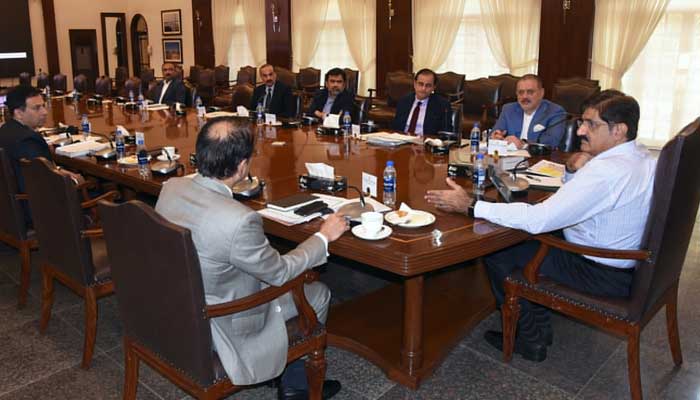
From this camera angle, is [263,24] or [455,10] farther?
[263,24]

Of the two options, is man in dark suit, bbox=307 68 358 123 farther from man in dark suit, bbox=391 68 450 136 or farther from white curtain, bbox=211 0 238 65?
white curtain, bbox=211 0 238 65

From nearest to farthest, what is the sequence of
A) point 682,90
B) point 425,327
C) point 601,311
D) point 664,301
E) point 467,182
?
point 601,311, point 664,301, point 425,327, point 467,182, point 682,90

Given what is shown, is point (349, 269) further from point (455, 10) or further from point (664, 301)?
point (455, 10)

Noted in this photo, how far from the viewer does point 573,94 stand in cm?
625

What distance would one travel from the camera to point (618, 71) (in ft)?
21.7

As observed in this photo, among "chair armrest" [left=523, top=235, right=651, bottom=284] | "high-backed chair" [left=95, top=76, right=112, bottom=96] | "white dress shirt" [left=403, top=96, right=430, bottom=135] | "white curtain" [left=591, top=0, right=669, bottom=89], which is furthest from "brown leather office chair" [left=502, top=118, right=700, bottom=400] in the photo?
"high-backed chair" [left=95, top=76, right=112, bottom=96]

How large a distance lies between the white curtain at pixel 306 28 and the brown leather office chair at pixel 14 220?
6989 millimetres

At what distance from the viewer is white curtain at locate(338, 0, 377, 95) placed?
8.69 metres

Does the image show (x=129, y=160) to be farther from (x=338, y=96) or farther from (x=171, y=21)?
(x=171, y=21)

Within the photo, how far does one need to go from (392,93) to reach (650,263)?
599 cm

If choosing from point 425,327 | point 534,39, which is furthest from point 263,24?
point 425,327

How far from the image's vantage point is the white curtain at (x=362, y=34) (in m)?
8.69

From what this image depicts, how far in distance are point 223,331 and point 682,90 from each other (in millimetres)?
6134

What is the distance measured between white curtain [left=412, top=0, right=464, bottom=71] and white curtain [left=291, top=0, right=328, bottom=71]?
1784 millimetres
